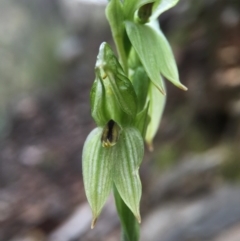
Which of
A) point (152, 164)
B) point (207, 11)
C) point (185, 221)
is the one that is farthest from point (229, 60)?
point (185, 221)

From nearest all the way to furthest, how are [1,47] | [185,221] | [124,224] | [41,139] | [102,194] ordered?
1. [102,194]
2. [124,224]
3. [185,221]
4. [41,139]
5. [1,47]

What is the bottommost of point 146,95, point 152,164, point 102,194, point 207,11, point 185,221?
point 102,194

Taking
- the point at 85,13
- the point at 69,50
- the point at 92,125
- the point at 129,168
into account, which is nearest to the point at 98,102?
the point at 129,168

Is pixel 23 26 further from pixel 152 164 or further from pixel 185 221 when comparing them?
pixel 185 221

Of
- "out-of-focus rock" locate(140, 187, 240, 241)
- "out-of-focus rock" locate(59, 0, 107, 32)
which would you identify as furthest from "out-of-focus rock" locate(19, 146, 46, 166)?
"out-of-focus rock" locate(59, 0, 107, 32)

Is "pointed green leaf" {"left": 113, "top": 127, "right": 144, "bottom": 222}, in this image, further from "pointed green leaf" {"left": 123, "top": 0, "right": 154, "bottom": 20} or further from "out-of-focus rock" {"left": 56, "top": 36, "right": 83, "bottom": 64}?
"out-of-focus rock" {"left": 56, "top": 36, "right": 83, "bottom": 64}

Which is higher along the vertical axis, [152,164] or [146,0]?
[152,164]
